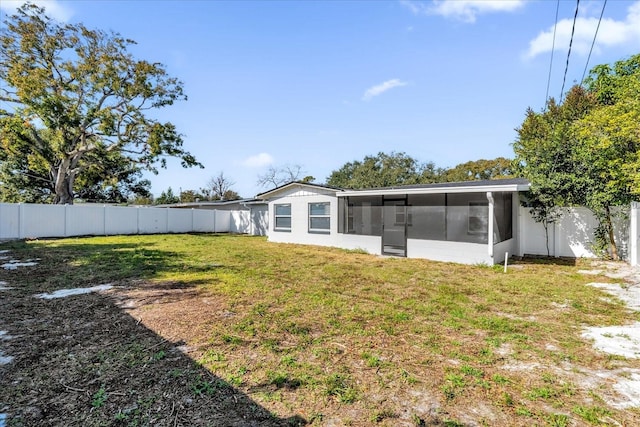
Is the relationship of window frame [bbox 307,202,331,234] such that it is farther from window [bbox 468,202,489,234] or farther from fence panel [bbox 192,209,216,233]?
fence panel [bbox 192,209,216,233]

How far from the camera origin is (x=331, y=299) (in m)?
5.40

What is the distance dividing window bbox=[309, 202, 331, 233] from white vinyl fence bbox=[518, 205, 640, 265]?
22.1 ft

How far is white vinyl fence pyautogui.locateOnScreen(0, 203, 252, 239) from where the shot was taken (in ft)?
47.8

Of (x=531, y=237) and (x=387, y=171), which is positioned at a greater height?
(x=387, y=171)

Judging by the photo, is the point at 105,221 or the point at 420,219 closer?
the point at 420,219

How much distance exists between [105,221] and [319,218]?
1266 centimetres

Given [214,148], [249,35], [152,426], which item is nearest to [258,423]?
[152,426]

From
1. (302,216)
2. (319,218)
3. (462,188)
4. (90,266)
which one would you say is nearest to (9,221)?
(90,266)

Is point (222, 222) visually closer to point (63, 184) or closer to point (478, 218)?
point (63, 184)

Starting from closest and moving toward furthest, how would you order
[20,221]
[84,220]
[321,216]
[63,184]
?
[321,216] → [20,221] → [84,220] → [63,184]

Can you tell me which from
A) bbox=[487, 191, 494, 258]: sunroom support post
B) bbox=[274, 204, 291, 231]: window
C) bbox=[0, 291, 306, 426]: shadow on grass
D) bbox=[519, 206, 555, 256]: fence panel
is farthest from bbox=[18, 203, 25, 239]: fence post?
bbox=[519, 206, 555, 256]: fence panel

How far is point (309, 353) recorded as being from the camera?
336 cm

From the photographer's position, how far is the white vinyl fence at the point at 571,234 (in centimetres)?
903

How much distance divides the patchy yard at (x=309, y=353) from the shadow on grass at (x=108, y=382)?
0.02 meters
